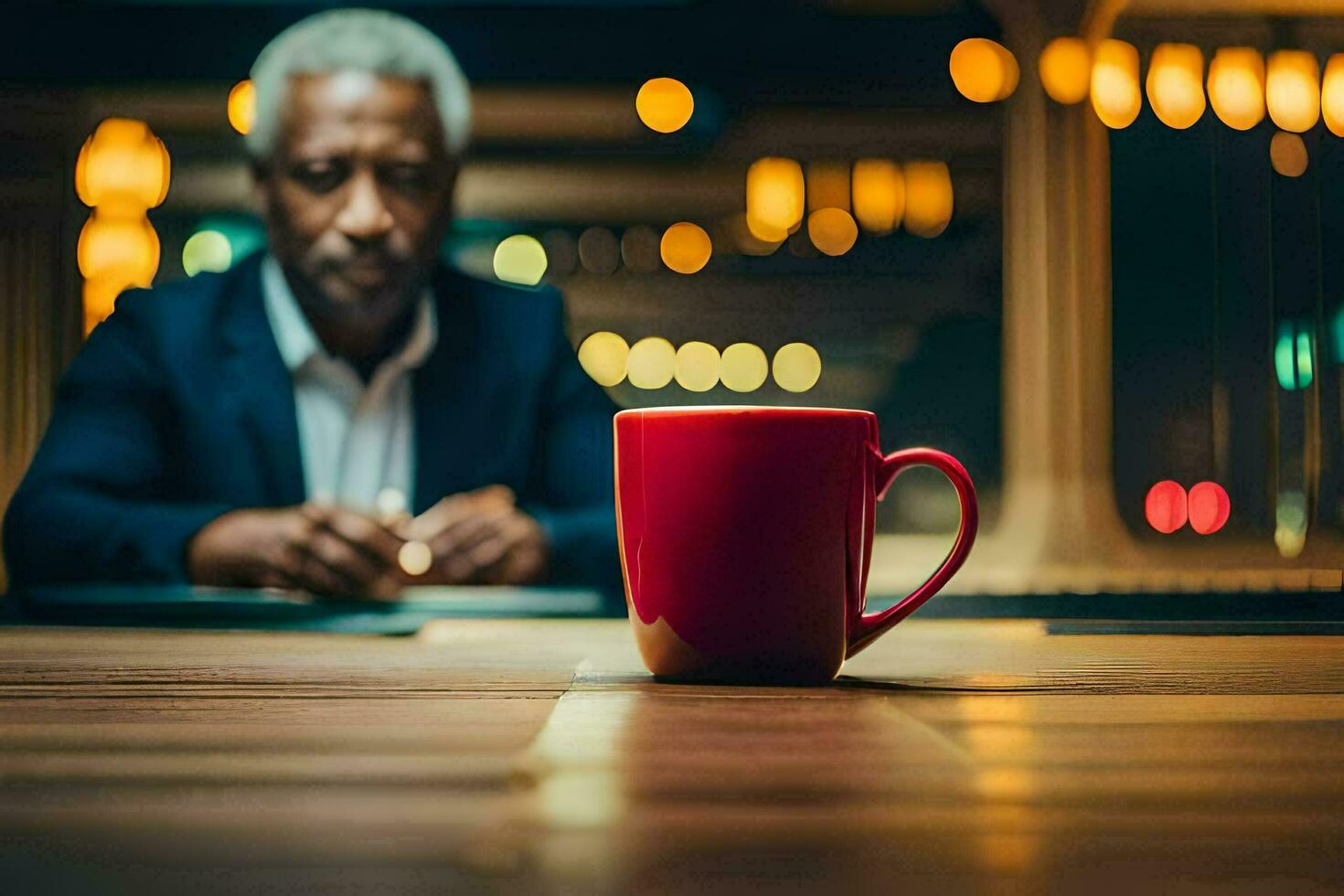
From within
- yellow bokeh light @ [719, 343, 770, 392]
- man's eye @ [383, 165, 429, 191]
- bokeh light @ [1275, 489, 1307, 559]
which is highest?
man's eye @ [383, 165, 429, 191]

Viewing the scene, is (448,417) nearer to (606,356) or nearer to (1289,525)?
(1289,525)

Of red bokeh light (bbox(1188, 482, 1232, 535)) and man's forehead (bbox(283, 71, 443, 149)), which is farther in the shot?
red bokeh light (bbox(1188, 482, 1232, 535))

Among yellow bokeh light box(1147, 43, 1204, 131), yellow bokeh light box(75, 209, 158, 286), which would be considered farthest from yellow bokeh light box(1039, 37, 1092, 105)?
yellow bokeh light box(75, 209, 158, 286)

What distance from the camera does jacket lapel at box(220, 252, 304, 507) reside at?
5.55 ft

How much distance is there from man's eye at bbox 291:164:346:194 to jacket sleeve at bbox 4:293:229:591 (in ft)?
0.90

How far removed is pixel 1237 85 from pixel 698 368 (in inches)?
82.5

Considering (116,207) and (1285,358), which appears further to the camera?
(116,207)

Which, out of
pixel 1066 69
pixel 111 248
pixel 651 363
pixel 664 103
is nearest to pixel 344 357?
pixel 1066 69

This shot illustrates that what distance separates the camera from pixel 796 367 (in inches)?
169

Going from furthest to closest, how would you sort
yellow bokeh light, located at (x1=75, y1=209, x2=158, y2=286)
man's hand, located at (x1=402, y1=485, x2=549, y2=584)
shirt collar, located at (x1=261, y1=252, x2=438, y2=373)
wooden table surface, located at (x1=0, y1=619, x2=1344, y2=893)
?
yellow bokeh light, located at (x1=75, y1=209, x2=158, y2=286) < shirt collar, located at (x1=261, y1=252, x2=438, y2=373) < man's hand, located at (x1=402, y1=485, x2=549, y2=584) < wooden table surface, located at (x1=0, y1=619, x2=1344, y2=893)

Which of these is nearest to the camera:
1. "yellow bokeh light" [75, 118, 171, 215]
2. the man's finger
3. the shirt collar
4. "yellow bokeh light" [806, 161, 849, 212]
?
the man's finger

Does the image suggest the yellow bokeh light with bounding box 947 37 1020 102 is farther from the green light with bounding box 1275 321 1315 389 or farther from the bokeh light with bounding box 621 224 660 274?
the bokeh light with bounding box 621 224 660 274

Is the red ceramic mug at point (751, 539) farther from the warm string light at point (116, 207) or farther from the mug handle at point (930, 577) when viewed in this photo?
the warm string light at point (116, 207)

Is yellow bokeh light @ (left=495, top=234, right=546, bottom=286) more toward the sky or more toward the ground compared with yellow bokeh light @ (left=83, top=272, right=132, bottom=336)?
more toward the sky
